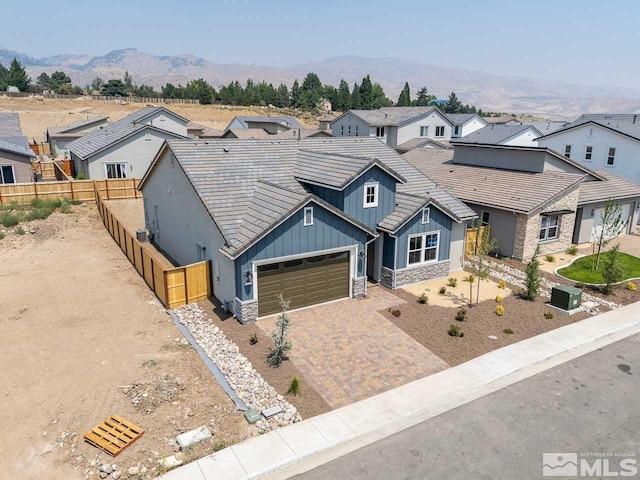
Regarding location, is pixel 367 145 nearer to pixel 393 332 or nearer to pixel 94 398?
pixel 393 332

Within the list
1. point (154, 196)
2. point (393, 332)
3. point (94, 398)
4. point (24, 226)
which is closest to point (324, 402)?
point (393, 332)

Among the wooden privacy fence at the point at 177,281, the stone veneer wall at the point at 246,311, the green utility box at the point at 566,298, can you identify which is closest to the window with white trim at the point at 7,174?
the wooden privacy fence at the point at 177,281

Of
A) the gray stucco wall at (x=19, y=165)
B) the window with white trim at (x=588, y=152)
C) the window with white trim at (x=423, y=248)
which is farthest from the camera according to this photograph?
the window with white trim at (x=588, y=152)

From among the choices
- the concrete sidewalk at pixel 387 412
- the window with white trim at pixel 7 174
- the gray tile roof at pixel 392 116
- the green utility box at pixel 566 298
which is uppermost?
the gray tile roof at pixel 392 116

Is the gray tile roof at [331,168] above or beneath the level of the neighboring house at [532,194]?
above

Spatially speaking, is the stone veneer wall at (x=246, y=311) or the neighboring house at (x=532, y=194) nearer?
the stone veneer wall at (x=246, y=311)

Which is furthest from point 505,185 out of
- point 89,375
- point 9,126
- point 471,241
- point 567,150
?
point 9,126

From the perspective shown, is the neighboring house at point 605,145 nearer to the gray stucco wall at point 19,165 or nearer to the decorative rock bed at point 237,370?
the decorative rock bed at point 237,370

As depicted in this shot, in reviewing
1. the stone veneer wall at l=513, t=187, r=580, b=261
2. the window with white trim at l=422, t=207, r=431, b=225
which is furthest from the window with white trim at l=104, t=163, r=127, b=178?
the stone veneer wall at l=513, t=187, r=580, b=261
